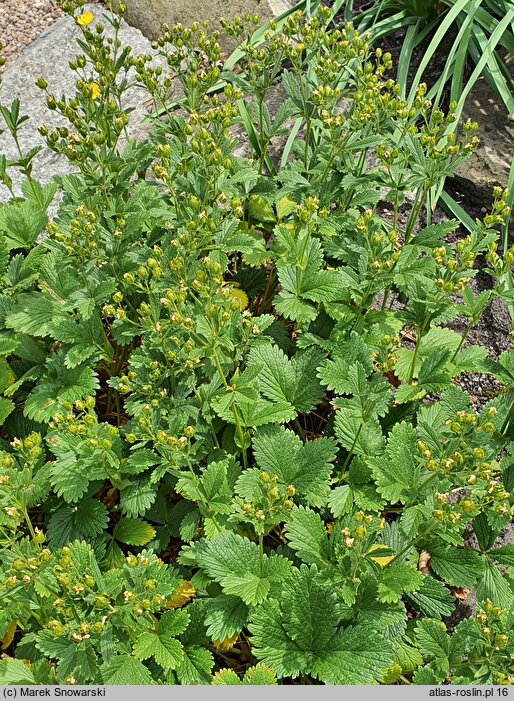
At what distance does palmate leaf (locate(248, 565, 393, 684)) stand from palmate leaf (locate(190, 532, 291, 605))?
6 centimetres

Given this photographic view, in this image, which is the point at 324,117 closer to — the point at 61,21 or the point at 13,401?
the point at 13,401

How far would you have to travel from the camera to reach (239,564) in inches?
81.4

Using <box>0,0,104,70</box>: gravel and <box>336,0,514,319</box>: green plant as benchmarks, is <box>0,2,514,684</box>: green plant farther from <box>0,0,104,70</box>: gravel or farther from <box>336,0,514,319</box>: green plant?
<box>0,0,104,70</box>: gravel

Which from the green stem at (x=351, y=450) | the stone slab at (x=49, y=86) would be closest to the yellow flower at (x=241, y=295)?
the green stem at (x=351, y=450)

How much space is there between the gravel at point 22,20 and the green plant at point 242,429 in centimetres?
223

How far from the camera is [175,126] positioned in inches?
106

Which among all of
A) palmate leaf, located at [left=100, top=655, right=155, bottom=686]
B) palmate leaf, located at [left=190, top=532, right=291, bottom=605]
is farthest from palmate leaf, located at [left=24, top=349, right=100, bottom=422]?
palmate leaf, located at [left=100, top=655, right=155, bottom=686]

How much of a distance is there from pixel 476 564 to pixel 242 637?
0.82m

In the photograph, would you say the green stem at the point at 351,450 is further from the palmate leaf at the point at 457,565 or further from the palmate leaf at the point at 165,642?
the palmate leaf at the point at 165,642

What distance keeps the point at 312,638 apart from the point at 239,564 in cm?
31

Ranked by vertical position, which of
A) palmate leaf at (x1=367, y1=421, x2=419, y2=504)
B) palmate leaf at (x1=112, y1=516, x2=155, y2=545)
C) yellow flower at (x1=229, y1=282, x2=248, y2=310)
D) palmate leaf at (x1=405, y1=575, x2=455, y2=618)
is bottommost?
palmate leaf at (x1=405, y1=575, x2=455, y2=618)

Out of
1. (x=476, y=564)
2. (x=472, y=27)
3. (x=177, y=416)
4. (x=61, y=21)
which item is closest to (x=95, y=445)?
(x=177, y=416)

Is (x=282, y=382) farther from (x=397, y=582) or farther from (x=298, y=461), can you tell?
(x=397, y=582)

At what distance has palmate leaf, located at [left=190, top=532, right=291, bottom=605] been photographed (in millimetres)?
2033
